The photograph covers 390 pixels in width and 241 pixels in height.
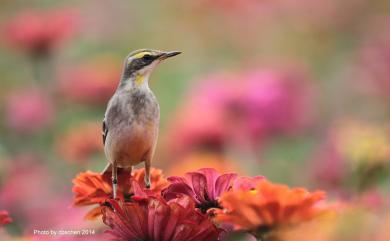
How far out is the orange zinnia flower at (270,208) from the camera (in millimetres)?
587

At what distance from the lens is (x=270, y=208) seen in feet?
1.94

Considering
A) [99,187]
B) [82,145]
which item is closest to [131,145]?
[99,187]

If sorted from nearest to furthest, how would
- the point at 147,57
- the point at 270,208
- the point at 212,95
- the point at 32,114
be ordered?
the point at 270,208, the point at 147,57, the point at 32,114, the point at 212,95

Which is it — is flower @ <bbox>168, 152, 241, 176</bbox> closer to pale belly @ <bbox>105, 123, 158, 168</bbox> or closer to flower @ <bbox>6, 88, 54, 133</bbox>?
flower @ <bbox>6, 88, 54, 133</bbox>

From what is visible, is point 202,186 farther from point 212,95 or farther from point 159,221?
point 212,95

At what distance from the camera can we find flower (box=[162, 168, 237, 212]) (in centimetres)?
73

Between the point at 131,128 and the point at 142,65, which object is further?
the point at 142,65

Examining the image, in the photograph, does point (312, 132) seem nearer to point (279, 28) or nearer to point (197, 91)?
point (197, 91)

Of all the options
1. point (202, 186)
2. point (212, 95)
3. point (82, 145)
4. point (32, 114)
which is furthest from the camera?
point (212, 95)

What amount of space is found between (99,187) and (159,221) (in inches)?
6.7

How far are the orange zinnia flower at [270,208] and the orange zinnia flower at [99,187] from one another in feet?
0.48

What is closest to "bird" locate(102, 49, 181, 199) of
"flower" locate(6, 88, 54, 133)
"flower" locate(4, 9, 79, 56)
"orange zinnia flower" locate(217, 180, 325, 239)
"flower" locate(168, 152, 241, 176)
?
"orange zinnia flower" locate(217, 180, 325, 239)

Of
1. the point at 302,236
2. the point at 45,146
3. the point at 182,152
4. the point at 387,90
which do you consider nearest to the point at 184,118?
the point at 182,152

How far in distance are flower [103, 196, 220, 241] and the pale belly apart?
41 centimetres
